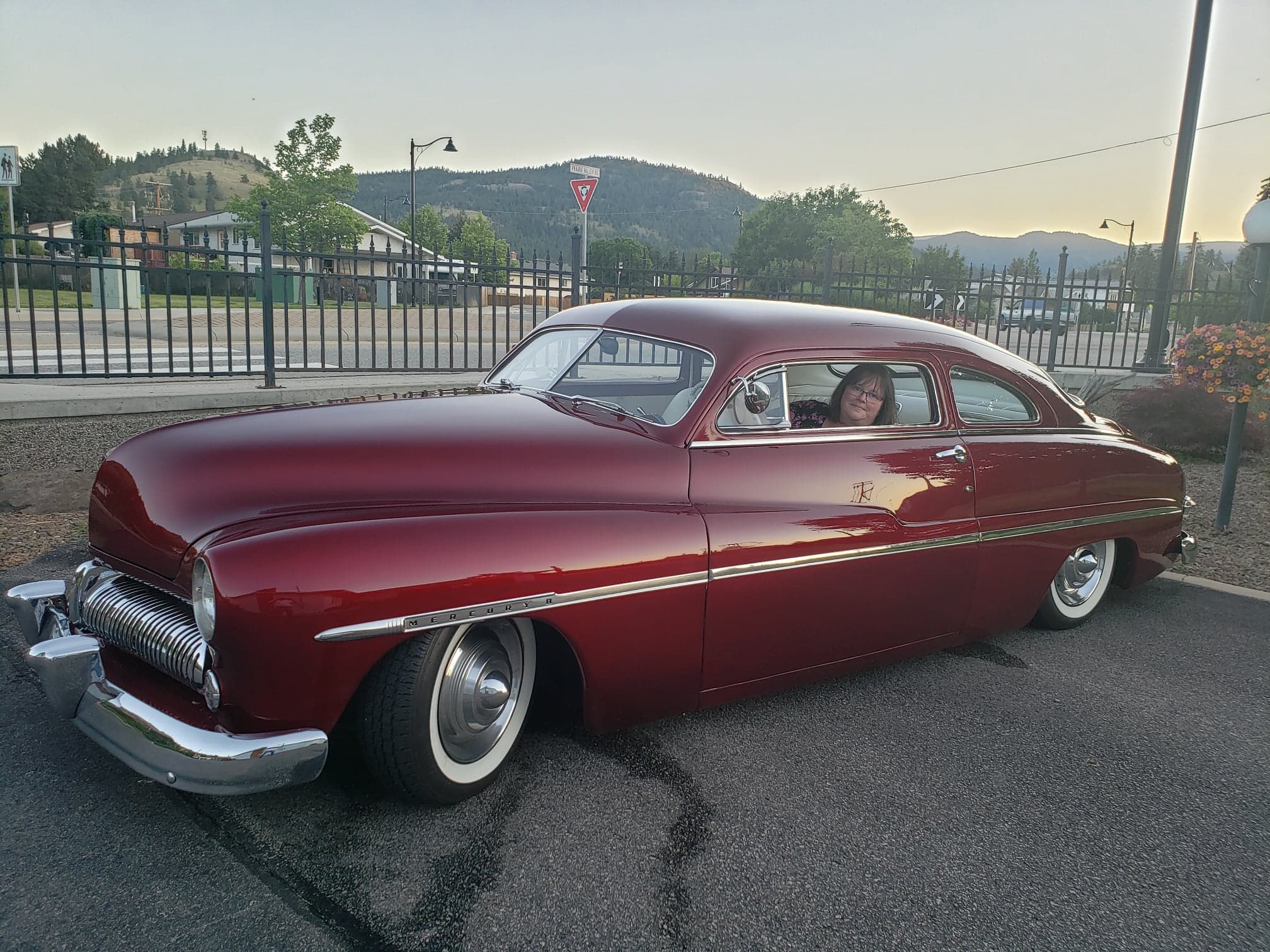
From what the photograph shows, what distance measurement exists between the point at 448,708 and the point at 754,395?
1.55m

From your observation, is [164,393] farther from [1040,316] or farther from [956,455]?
[1040,316]

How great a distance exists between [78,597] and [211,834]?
96 centimetres

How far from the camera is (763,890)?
2.37 m

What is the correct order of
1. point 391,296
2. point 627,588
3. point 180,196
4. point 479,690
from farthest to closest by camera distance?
1. point 180,196
2. point 391,296
3. point 627,588
4. point 479,690

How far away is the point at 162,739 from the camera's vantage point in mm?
2262

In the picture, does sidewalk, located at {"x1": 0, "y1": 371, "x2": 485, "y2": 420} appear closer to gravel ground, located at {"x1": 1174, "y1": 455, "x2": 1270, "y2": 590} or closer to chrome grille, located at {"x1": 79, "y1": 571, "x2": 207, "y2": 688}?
chrome grille, located at {"x1": 79, "y1": 571, "x2": 207, "y2": 688}

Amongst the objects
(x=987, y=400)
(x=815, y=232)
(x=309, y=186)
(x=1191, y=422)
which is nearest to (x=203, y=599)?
(x=987, y=400)

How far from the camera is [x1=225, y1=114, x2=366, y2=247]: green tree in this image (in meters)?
47.8

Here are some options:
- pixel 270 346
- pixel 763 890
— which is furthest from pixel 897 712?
pixel 270 346

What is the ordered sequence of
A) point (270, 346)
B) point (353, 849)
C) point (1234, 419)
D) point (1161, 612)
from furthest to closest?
point (270, 346), point (1234, 419), point (1161, 612), point (353, 849)

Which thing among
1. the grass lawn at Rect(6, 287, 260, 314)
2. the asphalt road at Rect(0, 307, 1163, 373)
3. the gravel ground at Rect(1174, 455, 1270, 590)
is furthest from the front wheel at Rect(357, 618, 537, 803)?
the grass lawn at Rect(6, 287, 260, 314)

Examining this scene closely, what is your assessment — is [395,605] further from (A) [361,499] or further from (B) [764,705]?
(B) [764,705]

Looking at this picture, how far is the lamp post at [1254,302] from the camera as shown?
6.27 meters

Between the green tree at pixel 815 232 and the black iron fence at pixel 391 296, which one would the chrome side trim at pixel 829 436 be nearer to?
the black iron fence at pixel 391 296
